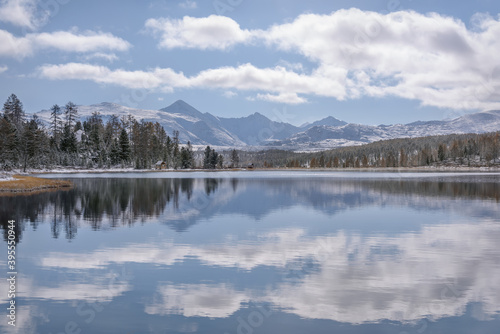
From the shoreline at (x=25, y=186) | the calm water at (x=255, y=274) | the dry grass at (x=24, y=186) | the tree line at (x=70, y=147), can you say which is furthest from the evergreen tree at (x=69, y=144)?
the calm water at (x=255, y=274)

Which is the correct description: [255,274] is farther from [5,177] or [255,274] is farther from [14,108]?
[14,108]

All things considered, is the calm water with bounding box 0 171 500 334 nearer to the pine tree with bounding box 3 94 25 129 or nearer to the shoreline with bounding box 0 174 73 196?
the shoreline with bounding box 0 174 73 196

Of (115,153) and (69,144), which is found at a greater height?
(69,144)

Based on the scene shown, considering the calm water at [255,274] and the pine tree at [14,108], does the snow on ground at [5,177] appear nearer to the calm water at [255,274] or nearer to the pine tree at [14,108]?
the calm water at [255,274]

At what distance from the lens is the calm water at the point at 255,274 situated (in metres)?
13.8

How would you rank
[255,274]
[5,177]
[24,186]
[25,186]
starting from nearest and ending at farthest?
[255,274] → [24,186] → [25,186] → [5,177]

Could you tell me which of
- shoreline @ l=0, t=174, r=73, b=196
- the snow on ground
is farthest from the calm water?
the snow on ground

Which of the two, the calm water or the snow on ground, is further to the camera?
the snow on ground

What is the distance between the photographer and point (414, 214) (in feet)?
135

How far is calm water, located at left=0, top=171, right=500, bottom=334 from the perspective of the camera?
1376 centimetres

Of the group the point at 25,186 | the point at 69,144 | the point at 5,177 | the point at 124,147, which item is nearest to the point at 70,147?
the point at 69,144

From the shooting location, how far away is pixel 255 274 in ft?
62.5

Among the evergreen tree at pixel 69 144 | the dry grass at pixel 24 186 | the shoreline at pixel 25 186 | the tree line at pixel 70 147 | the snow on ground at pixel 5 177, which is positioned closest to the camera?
the shoreline at pixel 25 186

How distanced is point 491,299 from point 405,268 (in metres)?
4.68
